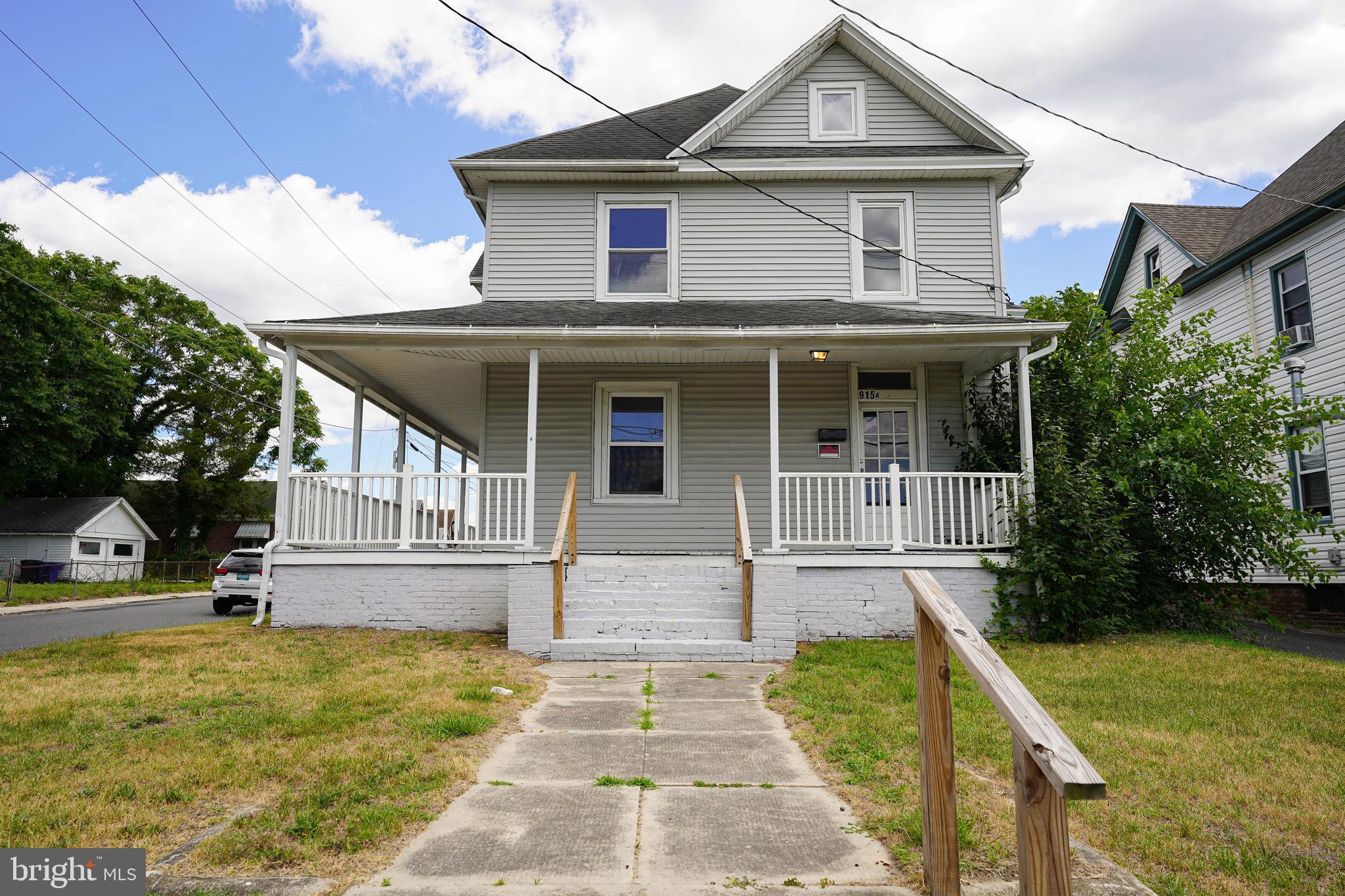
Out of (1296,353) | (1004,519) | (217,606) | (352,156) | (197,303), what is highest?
(197,303)

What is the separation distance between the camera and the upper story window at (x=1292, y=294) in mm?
14633

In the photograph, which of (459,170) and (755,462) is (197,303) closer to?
(459,170)

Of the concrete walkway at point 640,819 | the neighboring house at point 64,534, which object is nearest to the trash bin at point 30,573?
the neighboring house at point 64,534

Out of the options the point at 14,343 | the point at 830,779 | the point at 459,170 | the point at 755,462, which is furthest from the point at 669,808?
the point at 14,343

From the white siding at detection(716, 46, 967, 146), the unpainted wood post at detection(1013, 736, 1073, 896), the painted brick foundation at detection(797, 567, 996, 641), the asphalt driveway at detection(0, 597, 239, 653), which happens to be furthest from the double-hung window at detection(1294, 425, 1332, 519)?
the asphalt driveway at detection(0, 597, 239, 653)

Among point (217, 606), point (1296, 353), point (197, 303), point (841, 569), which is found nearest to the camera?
point (841, 569)

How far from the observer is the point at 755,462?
39.5 ft

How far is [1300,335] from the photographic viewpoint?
47.7 ft

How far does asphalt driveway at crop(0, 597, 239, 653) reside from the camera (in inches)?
471

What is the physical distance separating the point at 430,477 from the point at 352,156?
10.5 m

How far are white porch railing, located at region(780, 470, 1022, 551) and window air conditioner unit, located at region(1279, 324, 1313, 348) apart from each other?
7484mm

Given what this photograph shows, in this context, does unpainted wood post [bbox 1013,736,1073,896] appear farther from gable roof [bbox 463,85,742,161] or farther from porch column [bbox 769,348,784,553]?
gable roof [bbox 463,85,742,161]

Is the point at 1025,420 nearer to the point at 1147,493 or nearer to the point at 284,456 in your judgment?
the point at 1147,493

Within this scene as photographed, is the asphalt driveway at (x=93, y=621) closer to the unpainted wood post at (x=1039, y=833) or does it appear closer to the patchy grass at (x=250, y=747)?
the patchy grass at (x=250, y=747)
